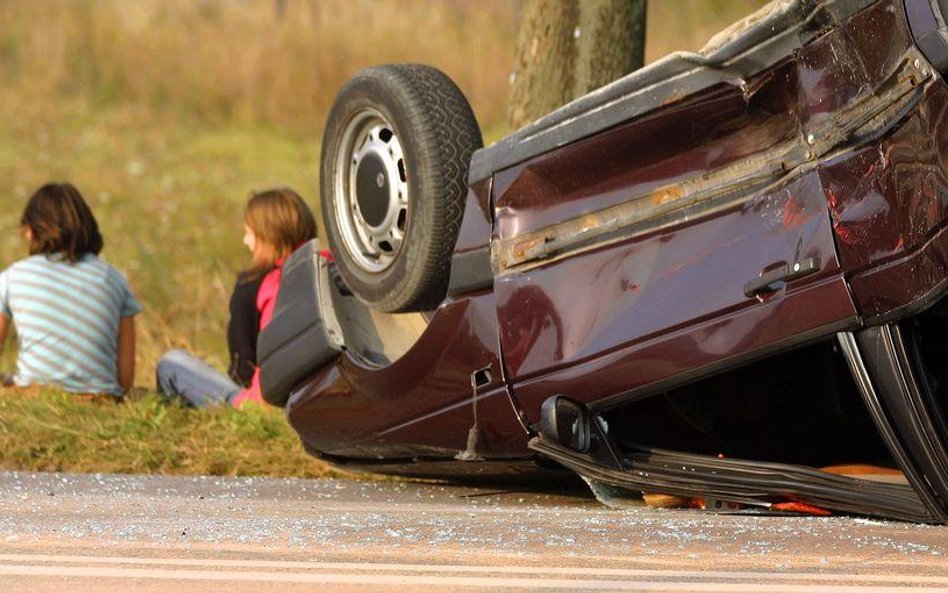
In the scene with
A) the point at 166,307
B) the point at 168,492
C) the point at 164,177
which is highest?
the point at 164,177

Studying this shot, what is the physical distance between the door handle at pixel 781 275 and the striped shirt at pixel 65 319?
4505 mm

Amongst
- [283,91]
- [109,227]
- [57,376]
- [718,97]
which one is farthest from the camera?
[283,91]

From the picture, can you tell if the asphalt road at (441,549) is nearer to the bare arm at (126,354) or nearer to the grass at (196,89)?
the bare arm at (126,354)

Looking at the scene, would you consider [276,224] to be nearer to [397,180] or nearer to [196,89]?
[397,180]

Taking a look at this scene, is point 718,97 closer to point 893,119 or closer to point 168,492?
point 893,119

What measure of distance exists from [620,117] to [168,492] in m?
1.98

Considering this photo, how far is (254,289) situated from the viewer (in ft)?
26.0

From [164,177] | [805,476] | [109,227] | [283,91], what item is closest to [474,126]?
[805,476]

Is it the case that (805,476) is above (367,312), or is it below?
below

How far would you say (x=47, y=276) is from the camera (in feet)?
26.3

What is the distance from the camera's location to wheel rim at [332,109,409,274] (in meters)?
5.05

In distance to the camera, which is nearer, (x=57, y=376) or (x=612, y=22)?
(x=612, y=22)

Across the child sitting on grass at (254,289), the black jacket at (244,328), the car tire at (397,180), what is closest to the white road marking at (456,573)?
the car tire at (397,180)

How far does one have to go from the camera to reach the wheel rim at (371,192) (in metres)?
5.05
